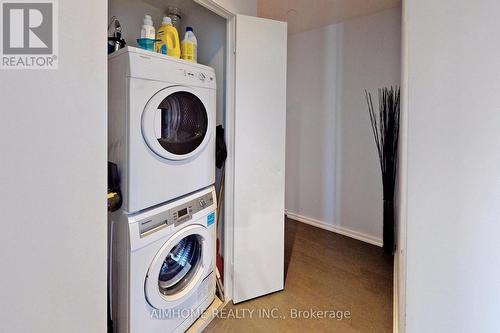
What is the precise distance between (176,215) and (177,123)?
1.71ft

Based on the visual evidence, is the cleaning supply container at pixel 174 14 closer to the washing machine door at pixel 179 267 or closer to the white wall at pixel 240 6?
the white wall at pixel 240 6

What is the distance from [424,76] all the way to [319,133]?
225 cm

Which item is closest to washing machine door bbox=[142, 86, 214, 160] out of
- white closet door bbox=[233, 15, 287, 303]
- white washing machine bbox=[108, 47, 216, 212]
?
white washing machine bbox=[108, 47, 216, 212]

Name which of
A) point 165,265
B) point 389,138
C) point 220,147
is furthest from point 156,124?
point 389,138

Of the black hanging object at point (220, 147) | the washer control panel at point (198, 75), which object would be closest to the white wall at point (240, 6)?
the washer control panel at point (198, 75)

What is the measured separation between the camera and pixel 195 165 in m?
1.50

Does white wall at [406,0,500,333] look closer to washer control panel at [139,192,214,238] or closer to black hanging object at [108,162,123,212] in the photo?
washer control panel at [139,192,214,238]

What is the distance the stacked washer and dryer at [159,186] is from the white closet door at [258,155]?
0.72 feet

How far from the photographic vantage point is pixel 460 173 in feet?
2.43

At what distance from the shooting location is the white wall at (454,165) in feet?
2.31

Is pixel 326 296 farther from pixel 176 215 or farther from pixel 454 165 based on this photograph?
pixel 454 165

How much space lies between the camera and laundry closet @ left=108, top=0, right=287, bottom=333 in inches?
46.8
